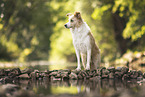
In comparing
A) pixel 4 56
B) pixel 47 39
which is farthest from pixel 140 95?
pixel 47 39

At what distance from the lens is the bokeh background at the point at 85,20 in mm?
11609

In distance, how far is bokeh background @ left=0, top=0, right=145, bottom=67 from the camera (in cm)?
1161

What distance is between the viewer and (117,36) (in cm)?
1552

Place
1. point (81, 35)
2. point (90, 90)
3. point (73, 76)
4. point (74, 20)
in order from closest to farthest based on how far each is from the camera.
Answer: point (90, 90) < point (73, 76) < point (74, 20) < point (81, 35)

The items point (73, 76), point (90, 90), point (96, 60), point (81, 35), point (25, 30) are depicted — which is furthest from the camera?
point (25, 30)

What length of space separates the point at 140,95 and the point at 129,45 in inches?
524

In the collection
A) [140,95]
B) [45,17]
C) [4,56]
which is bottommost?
[140,95]

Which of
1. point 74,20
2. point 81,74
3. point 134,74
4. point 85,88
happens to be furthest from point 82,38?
point 85,88

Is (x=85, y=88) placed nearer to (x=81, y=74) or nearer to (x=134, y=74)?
(x=81, y=74)

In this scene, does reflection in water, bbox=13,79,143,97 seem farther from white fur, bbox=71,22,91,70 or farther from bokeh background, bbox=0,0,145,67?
bokeh background, bbox=0,0,145,67

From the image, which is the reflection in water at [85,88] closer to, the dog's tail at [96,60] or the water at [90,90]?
the water at [90,90]

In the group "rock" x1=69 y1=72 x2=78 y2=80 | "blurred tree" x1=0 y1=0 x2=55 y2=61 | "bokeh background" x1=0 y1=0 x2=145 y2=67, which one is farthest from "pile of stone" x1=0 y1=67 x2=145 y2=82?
"blurred tree" x1=0 y1=0 x2=55 y2=61

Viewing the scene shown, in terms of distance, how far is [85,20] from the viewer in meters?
15.4

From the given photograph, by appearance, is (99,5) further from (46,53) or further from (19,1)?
(46,53)
